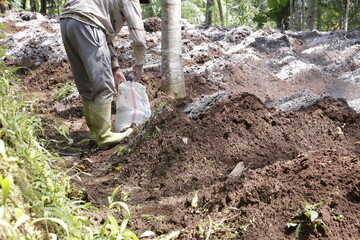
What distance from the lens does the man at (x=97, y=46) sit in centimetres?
377

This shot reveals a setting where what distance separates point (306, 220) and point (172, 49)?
3777 millimetres

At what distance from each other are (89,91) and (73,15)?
0.80m

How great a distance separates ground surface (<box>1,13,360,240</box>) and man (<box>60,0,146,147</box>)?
1.16 ft

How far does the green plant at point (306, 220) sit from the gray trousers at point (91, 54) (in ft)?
8.33

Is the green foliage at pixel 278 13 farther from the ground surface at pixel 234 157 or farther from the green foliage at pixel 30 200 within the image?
the green foliage at pixel 30 200

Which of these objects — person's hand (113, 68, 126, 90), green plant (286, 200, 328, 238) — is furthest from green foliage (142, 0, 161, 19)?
green plant (286, 200, 328, 238)

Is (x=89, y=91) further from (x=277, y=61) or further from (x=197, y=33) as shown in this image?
(x=197, y=33)

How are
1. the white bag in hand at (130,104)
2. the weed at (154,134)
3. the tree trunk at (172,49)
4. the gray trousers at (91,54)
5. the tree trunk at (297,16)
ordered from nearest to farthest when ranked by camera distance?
the weed at (154,134) < the gray trousers at (91,54) < the white bag in hand at (130,104) < the tree trunk at (172,49) < the tree trunk at (297,16)

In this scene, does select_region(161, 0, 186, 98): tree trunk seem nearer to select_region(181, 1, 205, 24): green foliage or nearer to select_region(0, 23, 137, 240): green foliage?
select_region(0, 23, 137, 240): green foliage

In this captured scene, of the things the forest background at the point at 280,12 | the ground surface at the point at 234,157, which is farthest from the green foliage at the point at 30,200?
the forest background at the point at 280,12

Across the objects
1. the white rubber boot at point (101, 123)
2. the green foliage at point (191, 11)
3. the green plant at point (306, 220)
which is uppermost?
the green plant at point (306, 220)

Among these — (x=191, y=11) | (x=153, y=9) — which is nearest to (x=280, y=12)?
(x=191, y=11)

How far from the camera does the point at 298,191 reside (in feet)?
6.95

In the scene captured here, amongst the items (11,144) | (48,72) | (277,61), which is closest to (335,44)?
(277,61)
